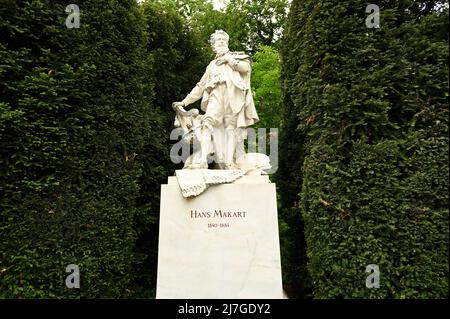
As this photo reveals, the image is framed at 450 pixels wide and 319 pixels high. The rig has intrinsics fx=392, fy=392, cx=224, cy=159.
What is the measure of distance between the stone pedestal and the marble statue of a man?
2.32ft

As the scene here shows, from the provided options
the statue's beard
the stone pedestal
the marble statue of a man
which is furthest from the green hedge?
the statue's beard

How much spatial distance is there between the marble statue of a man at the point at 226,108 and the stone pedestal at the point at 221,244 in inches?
27.8

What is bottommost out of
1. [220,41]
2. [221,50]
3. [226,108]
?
[226,108]

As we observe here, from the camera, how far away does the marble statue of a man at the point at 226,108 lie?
5945 mm

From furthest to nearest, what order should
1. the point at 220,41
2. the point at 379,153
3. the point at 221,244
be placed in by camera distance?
the point at 220,41, the point at 221,244, the point at 379,153

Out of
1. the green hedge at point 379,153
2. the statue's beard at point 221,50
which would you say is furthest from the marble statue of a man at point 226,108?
the green hedge at point 379,153

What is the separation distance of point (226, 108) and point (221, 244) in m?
2.10

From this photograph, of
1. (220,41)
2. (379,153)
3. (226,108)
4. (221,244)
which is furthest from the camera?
(220,41)

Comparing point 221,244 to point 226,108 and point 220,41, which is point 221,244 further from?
point 220,41

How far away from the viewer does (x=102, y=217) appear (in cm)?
581

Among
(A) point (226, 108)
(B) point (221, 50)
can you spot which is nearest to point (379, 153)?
(A) point (226, 108)

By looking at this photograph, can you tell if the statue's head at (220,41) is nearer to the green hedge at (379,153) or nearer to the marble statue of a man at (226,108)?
the marble statue of a man at (226,108)

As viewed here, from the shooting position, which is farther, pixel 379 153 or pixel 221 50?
pixel 221 50

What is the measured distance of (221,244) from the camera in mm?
5270
